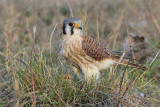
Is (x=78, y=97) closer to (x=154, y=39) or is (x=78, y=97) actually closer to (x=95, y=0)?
(x=154, y=39)

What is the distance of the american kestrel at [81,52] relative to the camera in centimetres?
327

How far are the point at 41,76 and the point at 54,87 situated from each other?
226 millimetres

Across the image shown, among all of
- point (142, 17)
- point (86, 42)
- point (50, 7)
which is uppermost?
point (50, 7)

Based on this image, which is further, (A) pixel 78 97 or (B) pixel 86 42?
(B) pixel 86 42

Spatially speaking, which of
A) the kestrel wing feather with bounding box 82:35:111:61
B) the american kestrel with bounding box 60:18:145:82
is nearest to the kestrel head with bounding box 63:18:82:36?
the american kestrel with bounding box 60:18:145:82

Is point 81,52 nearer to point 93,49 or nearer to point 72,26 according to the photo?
point 93,49

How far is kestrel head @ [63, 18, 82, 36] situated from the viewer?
3.21m

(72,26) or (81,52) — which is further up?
(72,26)

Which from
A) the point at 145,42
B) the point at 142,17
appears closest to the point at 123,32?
the point at 142,17

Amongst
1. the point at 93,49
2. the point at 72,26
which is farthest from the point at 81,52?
the point at 72,26

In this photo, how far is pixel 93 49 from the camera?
347cm

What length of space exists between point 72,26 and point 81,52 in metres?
0.39

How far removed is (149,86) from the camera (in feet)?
11.0

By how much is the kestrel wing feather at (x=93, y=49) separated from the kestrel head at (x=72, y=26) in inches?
8.1
